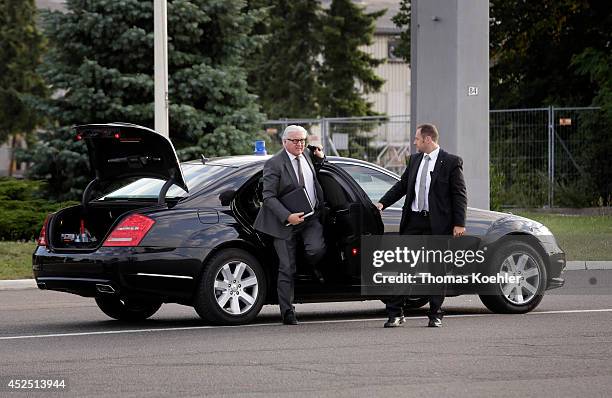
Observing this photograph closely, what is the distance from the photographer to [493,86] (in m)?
39.6

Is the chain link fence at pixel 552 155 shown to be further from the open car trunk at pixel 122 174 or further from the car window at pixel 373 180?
the open car trunk at pixel 122 174

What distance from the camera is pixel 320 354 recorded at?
10.5 m

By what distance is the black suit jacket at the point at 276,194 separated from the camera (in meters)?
12.4

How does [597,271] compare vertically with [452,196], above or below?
below

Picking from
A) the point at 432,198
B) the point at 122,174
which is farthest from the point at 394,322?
the point at 122,174

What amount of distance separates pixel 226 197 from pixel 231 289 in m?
0.81

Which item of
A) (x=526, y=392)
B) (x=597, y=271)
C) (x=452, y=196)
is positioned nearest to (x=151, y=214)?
(x=452, y=196)

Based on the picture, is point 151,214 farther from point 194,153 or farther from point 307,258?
point 194,153

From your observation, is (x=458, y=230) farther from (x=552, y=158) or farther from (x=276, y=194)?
(x=552, y=158)

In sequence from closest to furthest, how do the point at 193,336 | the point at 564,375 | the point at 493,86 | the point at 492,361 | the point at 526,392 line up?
the point at 526,392 < the point at 564,375 < the point at 492,361 < the point at 193,336 < the point at 493,86

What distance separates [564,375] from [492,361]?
75 cm

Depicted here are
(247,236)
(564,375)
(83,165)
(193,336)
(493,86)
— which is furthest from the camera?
(493,86)

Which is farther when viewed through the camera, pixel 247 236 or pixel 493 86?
pixel 493 86

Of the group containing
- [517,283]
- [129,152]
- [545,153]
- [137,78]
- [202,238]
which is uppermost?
[137,78]
